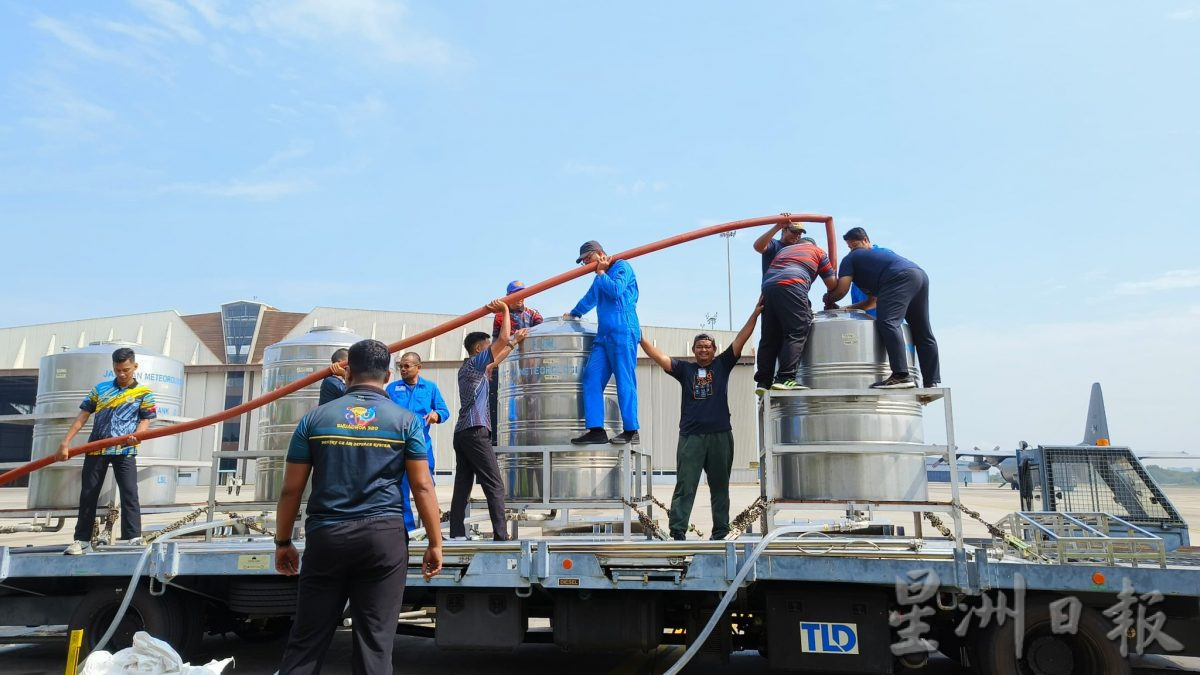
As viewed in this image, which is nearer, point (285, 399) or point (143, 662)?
point (143, 662)

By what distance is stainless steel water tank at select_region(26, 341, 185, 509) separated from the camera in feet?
26.2

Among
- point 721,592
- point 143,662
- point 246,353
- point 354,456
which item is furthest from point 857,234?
point 246,353

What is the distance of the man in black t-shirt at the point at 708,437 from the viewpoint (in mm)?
6859

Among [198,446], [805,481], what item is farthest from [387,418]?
[198,446]

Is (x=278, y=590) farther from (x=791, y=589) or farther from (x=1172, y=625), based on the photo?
(x=1172, y=625)

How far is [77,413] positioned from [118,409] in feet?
4.52

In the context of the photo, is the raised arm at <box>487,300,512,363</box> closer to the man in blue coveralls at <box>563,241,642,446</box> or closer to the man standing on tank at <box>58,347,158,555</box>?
the man in blue coveralls at <box>563,241,642,446</box>

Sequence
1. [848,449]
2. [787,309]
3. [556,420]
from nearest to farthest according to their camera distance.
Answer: [848,449] → [787,309] → [556,420]

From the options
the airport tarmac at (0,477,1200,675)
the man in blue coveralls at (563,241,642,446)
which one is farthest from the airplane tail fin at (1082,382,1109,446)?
the man in blue coveralls at (563,241,642,446)

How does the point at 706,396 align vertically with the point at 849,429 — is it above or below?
above

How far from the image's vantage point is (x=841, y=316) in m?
6.59

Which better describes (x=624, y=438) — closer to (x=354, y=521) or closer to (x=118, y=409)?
(x=354, y=521)

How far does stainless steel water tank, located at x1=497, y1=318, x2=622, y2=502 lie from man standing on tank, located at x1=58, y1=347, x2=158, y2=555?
316 cm

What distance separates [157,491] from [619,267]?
5.54m
